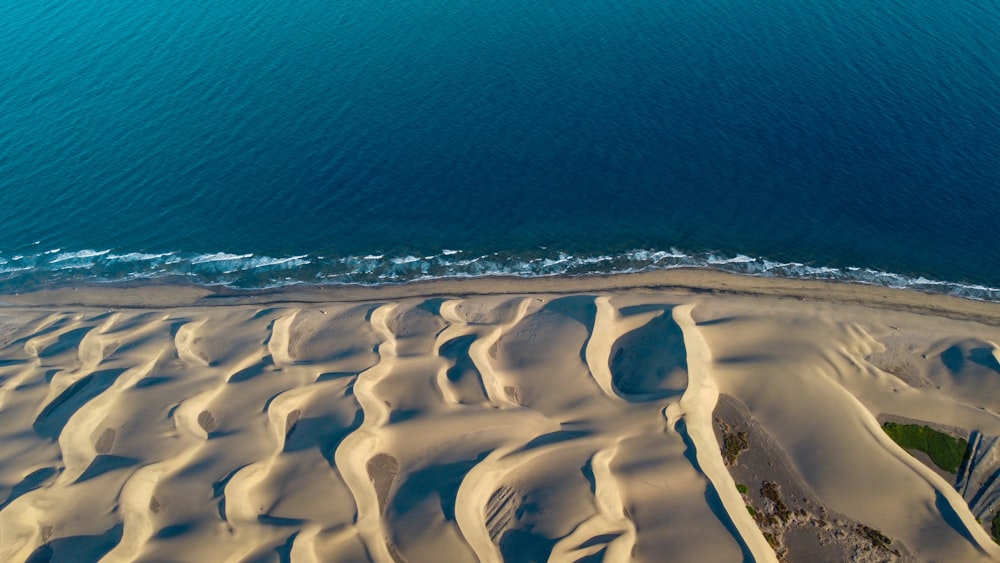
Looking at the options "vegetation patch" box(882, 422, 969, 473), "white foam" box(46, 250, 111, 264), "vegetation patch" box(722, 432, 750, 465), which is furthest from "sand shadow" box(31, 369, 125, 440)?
"vegetation patch" box(882, 422, 969, 473)

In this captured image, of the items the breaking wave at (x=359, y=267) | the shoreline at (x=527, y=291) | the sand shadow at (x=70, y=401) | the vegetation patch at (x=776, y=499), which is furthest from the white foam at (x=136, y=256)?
the vegetation patch at (x=776, y=499)

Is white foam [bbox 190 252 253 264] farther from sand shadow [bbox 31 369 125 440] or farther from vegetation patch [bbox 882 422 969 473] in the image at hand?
vegetation patch [bbox 882 422 969 473]

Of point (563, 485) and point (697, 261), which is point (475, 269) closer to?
point (697, 261)

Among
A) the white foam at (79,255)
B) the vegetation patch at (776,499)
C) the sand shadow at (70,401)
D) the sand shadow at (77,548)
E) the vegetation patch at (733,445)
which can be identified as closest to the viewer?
the sand shadow at (77,548)

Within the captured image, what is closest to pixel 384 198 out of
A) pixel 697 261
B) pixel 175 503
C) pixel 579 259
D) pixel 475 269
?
pixel 475 269

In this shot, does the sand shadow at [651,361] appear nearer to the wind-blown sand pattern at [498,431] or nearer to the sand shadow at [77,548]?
the wind-blown sand pattern at [498,431]

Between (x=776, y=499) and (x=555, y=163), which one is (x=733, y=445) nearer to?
(x=776, y=499)
